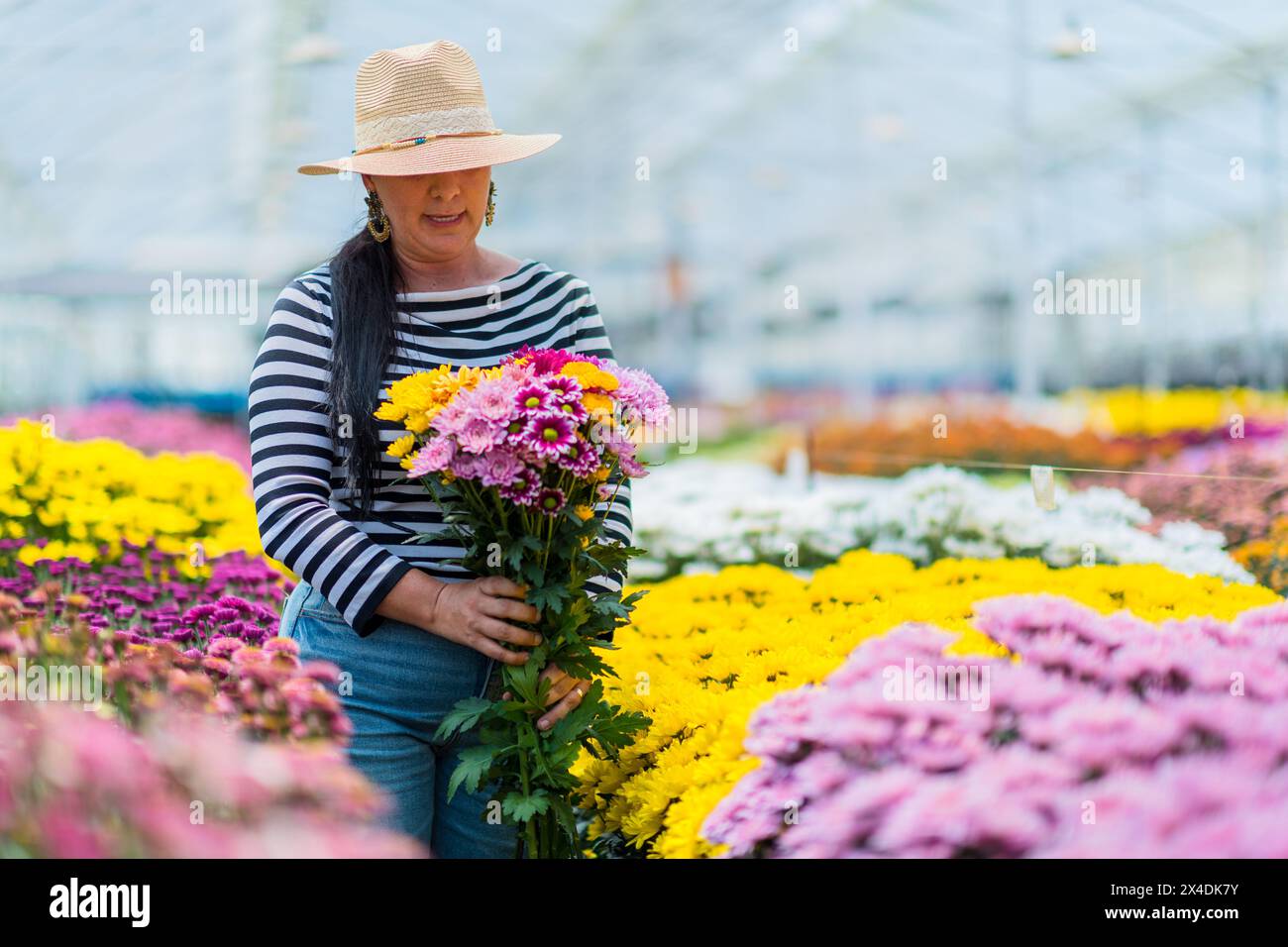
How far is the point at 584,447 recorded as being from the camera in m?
1.49

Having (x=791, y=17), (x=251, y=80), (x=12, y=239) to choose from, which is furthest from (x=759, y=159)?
(x=12, y=239)

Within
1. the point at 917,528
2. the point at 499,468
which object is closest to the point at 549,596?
the point at 499,468

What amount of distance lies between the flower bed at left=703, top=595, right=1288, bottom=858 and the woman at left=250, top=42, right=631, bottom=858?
1.40 feet

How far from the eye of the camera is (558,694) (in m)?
1.62

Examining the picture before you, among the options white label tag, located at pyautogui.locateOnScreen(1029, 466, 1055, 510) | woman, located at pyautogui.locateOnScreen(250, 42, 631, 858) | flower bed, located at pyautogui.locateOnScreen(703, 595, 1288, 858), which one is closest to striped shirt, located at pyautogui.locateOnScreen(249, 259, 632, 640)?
woman, located at pyautogui.locateOnScreen(250, 42, 631, 858)

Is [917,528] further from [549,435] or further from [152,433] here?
[152,433]

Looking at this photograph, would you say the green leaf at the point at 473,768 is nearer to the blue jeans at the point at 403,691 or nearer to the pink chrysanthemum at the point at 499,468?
the blue jeans at the point at 403,691

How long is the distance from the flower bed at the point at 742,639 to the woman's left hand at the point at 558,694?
0.18 meters

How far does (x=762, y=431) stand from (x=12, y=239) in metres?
12.0

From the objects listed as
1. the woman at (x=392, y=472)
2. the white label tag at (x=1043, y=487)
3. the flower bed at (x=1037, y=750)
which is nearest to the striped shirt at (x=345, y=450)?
the woman at (x=392, y=472)

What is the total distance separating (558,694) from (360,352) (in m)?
0.54

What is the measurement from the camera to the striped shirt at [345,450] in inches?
62.7

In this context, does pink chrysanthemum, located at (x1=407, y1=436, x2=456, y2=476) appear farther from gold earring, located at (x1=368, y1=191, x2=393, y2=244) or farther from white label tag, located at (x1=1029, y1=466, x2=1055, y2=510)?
white label tag, located at (x1=1029, y1=466, x2=1055, y2=510)

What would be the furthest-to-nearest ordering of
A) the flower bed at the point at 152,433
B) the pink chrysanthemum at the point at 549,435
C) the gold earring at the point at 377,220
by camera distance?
the flower bed at the point at 152,433
the gold earring at the point at 377,220
the pink chrysanthemum at the point at 549,435
